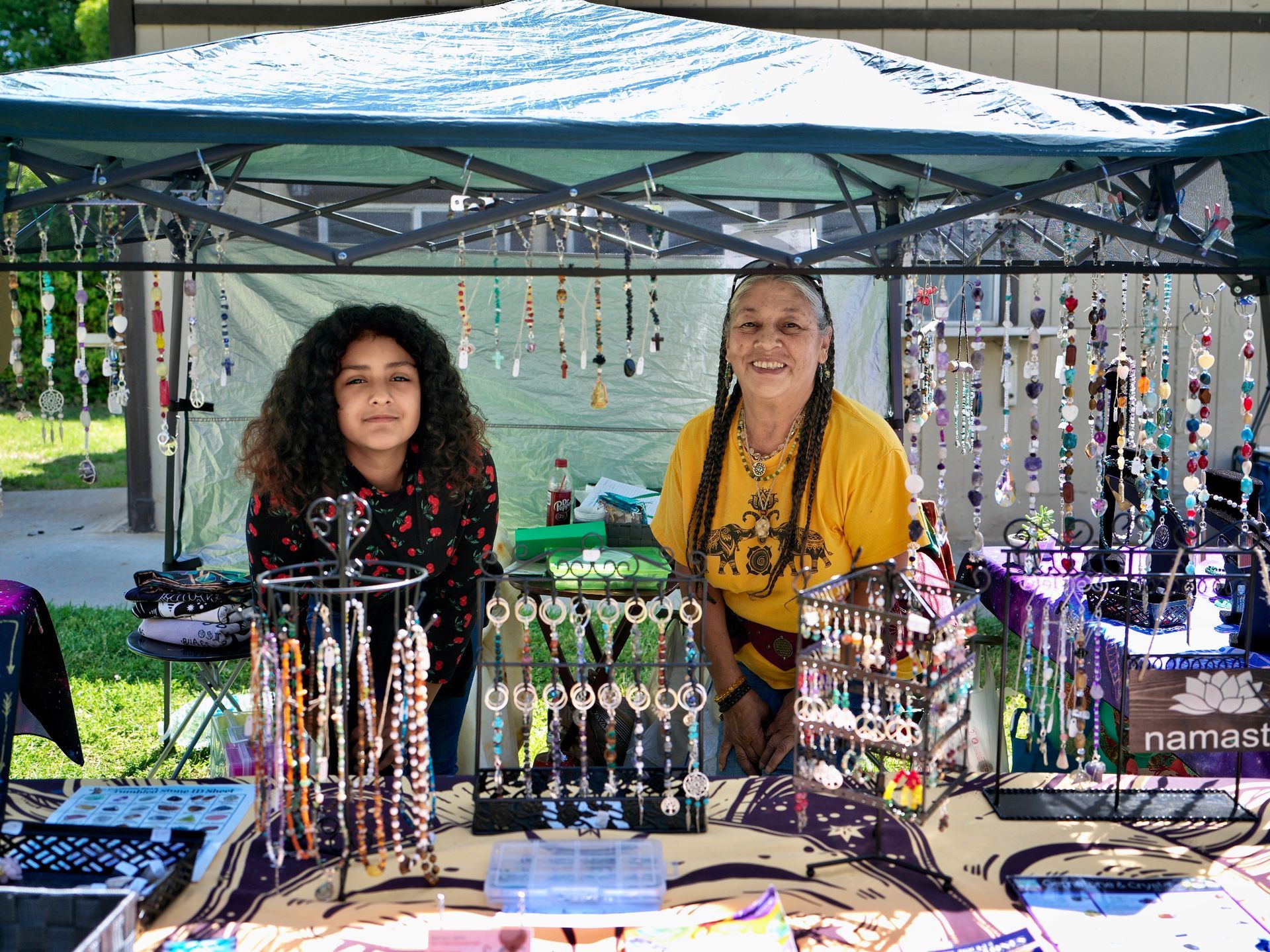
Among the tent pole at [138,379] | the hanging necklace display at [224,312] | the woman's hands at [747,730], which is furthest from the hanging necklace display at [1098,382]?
the tent pole at [138,379]

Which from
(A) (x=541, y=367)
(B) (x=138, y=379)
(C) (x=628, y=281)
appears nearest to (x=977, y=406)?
(C) (x=628, y=281)

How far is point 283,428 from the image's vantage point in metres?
2.58

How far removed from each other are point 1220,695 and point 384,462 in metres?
1.83

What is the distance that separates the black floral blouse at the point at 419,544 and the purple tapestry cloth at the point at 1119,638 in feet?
4.04

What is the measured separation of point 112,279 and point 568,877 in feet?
8.16

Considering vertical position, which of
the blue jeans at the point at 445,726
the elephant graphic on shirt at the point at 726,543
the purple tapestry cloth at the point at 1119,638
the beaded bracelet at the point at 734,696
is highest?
the elephant graphic on shirt at the point at 726,543

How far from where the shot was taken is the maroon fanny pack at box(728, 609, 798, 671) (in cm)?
266

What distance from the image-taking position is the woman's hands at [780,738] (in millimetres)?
2574

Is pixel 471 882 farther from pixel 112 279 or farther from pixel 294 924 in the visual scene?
pixel 112 279

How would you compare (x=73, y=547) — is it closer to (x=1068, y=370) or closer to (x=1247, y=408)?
(x=1068, y=370)

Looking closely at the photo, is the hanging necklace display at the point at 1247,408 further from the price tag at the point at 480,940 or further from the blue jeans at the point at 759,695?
the price tag at the point at 480,940

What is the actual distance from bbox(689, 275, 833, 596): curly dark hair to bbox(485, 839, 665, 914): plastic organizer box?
0.79 m

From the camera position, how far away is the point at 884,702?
6.46 ft

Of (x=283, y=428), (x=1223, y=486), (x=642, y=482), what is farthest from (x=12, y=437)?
(x=1223, y=486)
